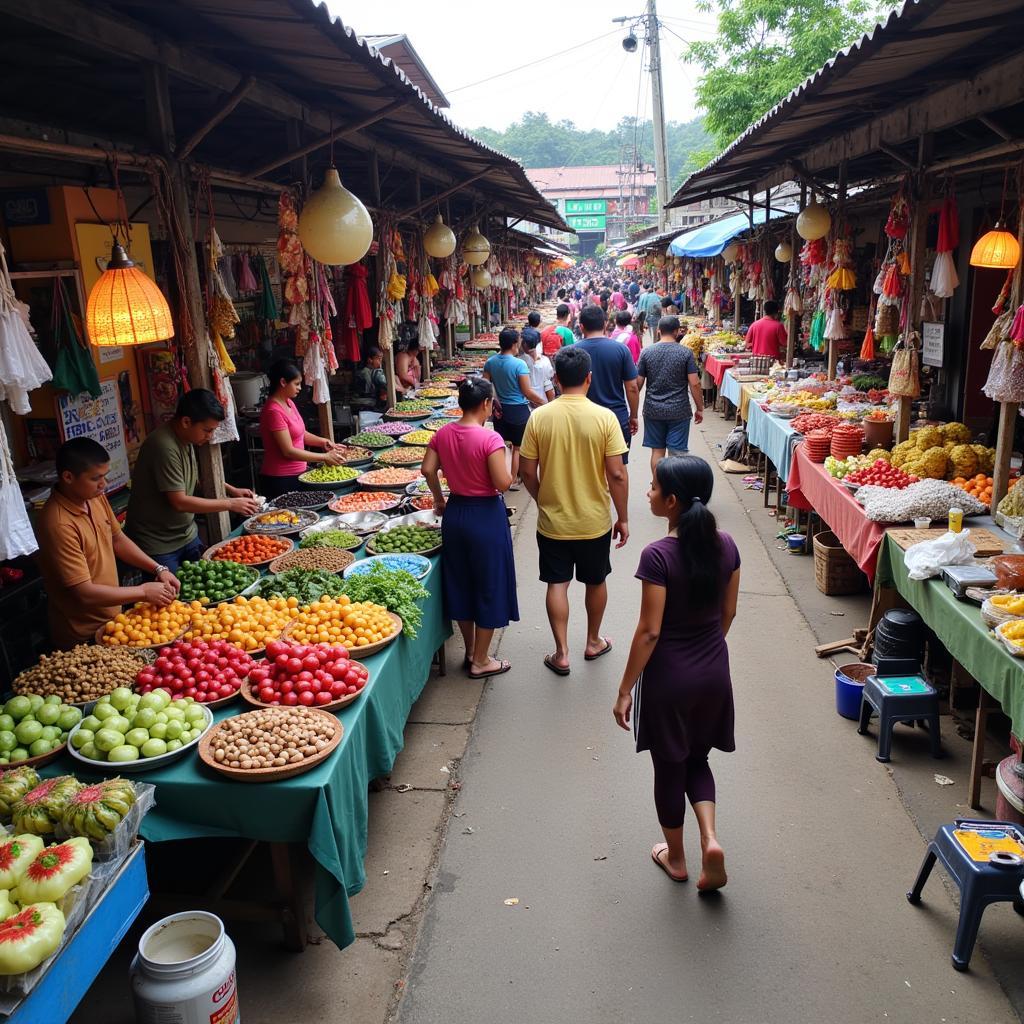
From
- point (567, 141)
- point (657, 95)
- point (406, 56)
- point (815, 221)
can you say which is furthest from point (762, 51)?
point (567, 141)

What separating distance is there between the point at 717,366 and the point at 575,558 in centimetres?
1021

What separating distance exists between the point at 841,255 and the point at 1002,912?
7.13 metres

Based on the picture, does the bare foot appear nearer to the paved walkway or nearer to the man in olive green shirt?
the paved walkway

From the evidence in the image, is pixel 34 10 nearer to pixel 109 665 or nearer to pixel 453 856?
pixel 109 665

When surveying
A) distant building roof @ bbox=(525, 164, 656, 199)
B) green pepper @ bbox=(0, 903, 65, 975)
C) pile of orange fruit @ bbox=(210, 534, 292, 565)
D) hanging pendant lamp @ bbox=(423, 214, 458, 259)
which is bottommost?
green pepper @ bbox=(0, 903, 65, 975)

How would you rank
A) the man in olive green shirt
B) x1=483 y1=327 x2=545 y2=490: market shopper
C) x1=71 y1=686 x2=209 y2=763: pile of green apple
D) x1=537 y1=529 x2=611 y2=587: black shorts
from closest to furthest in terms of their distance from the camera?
x1=71 y1=686 x2=209 y2=763: pile of green apple, the man in olive green shirt, x1=537 y1=529 x2=611 y2=587: black shorts, x1=483 y1=327 x2=545 y2=490: market shopper

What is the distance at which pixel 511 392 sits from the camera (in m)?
9.70

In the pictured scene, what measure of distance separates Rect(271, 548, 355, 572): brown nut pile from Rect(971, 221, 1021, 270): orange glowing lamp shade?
4.16m

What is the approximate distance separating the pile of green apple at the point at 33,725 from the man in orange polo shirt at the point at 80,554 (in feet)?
2.40

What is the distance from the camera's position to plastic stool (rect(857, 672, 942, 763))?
4582 mm

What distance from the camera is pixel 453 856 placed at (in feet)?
13.1

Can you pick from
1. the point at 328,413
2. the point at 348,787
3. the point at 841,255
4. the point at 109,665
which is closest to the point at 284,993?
the point at 348,787

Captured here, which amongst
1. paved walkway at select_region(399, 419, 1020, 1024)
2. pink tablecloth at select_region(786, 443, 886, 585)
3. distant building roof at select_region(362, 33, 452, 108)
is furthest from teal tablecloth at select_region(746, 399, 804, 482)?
distant building roof at select_region(362, 33, 452, 108)

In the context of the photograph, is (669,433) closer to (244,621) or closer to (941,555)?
(941,555)
